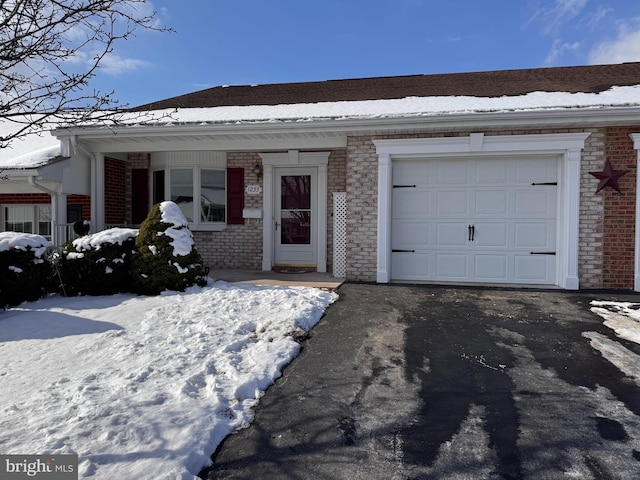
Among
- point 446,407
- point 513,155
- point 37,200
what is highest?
point 513,155

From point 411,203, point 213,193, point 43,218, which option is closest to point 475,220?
point 411,203

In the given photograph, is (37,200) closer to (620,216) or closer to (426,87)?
(426,87)

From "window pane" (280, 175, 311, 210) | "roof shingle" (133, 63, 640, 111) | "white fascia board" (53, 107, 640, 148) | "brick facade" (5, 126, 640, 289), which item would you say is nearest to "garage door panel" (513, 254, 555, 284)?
"brick facade" (5, 126, 640, 289)

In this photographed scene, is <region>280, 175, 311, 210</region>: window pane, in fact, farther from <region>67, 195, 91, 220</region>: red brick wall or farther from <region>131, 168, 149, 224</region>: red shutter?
<region>67, 195, 91, 220</region>: red brick wall

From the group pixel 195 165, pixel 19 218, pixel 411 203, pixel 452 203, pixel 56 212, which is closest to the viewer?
pixel 452 203

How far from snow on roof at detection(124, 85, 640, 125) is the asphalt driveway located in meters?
3.64

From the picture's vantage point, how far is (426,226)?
7809 mm

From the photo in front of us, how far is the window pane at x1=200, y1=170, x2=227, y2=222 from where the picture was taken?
9727 mm

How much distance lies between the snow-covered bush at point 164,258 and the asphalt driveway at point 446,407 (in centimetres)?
258

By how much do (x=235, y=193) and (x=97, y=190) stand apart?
280 centimetres

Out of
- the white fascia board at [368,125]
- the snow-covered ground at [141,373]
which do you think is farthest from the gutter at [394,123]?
the snow-covered ground at [141,373]

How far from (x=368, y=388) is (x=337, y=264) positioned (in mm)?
5117

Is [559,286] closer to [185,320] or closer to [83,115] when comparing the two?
[185,320]

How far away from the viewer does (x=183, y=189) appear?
9781mm
